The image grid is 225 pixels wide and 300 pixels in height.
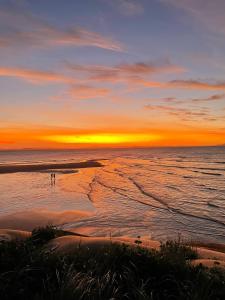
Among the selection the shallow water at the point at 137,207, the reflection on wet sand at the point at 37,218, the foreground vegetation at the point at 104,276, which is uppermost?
the foreground vegetation at the point at 104,276

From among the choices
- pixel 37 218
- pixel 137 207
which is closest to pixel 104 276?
pixel 37 218

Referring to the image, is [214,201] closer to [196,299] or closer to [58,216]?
[58,216]

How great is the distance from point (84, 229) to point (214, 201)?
1121 cm

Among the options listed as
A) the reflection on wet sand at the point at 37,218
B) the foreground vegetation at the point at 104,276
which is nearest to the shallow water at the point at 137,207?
the reflection on wet sand at the point at 37,218

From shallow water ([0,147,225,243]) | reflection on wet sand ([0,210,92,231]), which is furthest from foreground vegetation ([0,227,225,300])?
reflection on wet sand ([0,210,92,231])

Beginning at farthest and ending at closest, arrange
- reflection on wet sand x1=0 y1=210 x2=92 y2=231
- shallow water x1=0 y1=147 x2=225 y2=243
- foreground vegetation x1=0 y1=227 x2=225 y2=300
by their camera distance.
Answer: reflection on wet sand x1=0 y1=210 x2=92 y2=231 → shallow water x1=0 y1=147 x2=225 y2=243 → foreground vegetation x1=0 y1=227 x2=225 y2=300

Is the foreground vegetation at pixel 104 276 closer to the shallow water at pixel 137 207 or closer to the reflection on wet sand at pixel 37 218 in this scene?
the shallow water at pixel 137 207

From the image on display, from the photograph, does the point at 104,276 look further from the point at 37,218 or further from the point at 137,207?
the point at 137,207

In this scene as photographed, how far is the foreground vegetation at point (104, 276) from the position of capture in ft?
14.6

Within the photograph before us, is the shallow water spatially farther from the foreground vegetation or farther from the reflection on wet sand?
the foreground vegetation

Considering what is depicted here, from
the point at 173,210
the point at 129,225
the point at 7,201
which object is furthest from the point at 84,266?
the point at 7,201

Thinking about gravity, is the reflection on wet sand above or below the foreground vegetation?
below

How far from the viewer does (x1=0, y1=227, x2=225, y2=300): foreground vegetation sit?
176 inches

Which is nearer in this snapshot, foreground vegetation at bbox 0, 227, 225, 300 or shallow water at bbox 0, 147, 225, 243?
foreground vegetation at bbox 0, 227, 225, 300
